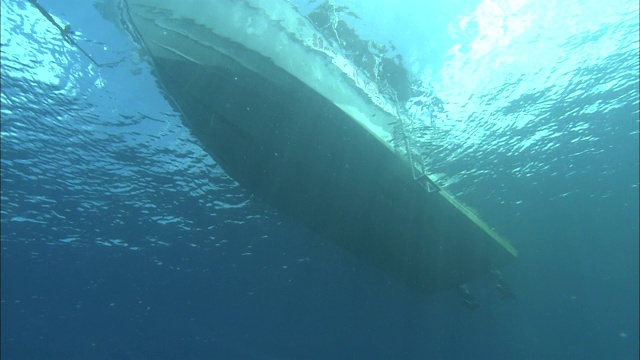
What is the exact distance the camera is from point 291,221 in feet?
45.5

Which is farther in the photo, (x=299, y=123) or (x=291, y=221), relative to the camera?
(x=291, y=221)

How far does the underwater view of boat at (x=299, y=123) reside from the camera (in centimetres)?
750

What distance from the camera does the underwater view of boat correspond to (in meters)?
7.50

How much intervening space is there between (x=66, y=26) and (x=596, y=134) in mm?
17406

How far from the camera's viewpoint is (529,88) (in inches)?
435

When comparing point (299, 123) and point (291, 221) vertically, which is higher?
point (299, 123)

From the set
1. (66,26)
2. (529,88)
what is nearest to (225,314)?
(66,26)

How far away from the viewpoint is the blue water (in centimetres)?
899

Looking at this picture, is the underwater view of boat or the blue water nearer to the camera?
the underwater view of boat

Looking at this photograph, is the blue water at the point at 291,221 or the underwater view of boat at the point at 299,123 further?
the blue water at the point at 291,221

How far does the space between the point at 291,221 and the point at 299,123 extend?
20.6ft

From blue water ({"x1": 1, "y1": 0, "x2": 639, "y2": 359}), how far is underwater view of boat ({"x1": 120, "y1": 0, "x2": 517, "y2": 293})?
1232mm

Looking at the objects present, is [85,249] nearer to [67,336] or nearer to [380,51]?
[67,336]

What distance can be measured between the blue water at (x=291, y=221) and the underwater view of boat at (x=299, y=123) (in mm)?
1232
